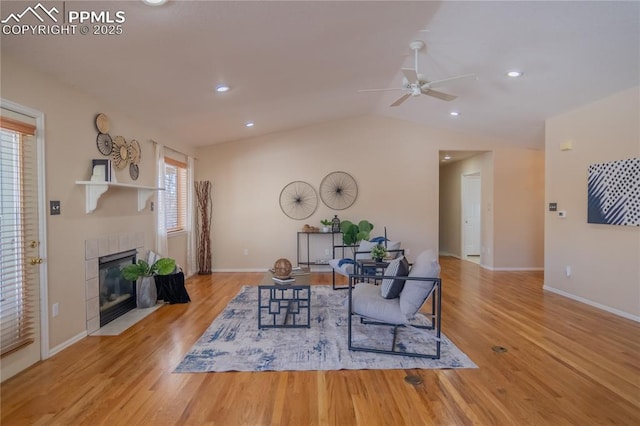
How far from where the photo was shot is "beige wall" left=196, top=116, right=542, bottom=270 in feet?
22.1

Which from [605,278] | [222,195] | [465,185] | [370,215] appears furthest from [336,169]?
[605,278]

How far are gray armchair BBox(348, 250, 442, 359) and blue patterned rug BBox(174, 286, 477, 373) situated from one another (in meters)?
0.07

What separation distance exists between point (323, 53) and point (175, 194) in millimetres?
3826

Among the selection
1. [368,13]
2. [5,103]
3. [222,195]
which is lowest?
[222,195]

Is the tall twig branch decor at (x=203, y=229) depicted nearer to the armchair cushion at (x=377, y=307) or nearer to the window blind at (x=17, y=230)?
the window blind at (x=17, y=230)

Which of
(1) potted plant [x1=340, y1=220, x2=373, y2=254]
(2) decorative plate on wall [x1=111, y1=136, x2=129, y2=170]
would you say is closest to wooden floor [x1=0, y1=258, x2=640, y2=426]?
(2) decorative plate on wall [x1=111, y1=136, x2=129, y2=170]

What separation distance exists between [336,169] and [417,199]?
1.74 meters

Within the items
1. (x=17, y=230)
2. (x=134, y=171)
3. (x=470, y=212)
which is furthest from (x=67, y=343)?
(x=470, y=212)

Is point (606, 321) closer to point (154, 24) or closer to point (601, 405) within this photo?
point (601, 405)

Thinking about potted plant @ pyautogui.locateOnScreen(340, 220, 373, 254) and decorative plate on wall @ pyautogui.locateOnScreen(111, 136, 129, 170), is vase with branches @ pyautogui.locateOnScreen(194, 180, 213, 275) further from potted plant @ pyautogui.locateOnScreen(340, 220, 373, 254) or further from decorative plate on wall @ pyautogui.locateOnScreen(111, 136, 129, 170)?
potted plant @ pyautogui.locateOnScreen(340, 220, 373, 254)

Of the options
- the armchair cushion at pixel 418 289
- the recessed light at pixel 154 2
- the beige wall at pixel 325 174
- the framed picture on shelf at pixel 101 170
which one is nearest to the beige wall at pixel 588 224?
the beige wall at pixel 325 174

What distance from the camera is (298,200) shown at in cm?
674

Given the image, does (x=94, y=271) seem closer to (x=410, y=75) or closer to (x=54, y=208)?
(x=54, y=208)

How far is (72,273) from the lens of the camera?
318cm
